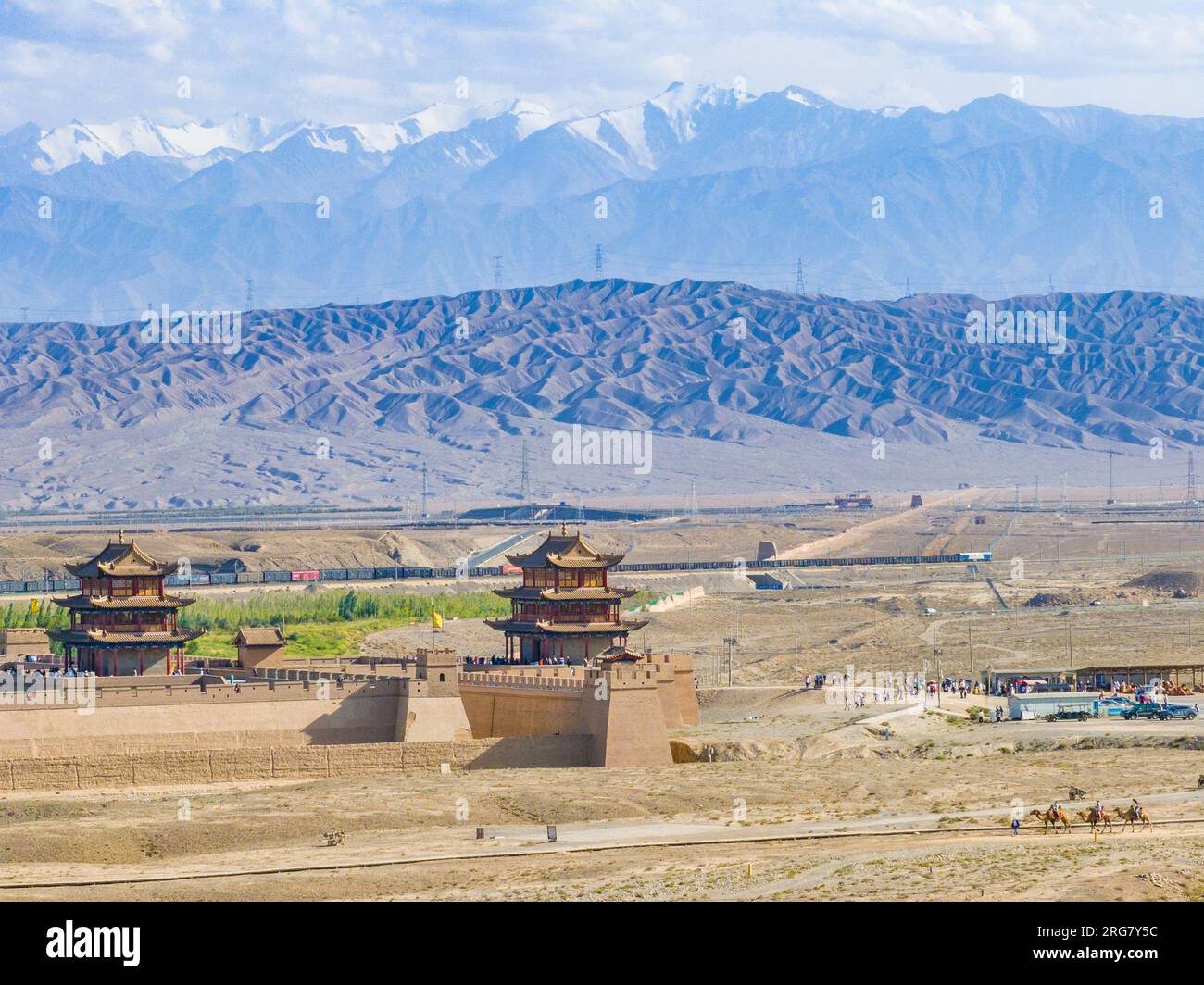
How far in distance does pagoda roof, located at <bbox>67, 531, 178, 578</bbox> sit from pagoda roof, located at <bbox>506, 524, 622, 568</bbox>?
14.4m

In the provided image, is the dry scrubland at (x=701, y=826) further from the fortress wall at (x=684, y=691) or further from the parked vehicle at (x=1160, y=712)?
the parked vehicle at (x=1160, y=712)

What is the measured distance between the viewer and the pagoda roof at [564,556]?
9506 centimetres

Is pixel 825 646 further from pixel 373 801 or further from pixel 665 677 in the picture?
pixel 373 801

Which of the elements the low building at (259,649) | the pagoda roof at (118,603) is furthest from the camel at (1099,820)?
the pagoda roof at (118,603)

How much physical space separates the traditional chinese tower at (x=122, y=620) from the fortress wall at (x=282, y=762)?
1315cm

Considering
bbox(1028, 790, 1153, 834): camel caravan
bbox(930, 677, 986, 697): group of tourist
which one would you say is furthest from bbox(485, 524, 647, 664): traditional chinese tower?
bbox(1028, 790, 1153, 834): camel caravan

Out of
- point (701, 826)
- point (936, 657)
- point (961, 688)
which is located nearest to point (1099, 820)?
point (701, 826)

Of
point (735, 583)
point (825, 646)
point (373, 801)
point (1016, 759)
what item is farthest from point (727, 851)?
point (735, 583)

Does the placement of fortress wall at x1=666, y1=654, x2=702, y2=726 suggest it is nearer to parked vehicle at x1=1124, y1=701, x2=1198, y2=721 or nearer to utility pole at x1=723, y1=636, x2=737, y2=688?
parked vehicle at x1=1124, y1=701, x2=1198, y2=721

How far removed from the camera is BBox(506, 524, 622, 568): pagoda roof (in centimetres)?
9506

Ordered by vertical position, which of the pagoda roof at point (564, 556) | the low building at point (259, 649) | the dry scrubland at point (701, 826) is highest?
the pagoda roof at point (564, 556)

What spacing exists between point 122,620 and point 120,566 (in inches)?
83.0

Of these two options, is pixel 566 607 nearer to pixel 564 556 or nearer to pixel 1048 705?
pixel 564 556
